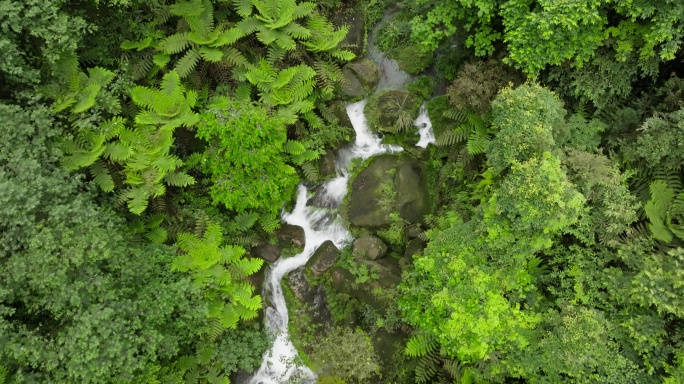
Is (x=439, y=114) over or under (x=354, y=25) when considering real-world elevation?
under

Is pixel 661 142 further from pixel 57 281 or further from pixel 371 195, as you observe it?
pixel 57 281


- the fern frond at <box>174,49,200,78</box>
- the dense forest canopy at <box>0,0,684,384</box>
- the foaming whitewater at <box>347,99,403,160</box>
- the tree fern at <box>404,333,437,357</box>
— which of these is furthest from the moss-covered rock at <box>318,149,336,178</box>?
the tree fern at <box>404,333,437,357</box>

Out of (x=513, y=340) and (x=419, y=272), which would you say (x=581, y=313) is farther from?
(x=419, y=272)

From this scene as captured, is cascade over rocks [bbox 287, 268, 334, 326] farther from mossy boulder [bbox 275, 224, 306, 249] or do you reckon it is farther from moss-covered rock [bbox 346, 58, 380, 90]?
moss-covered rock [bbox 346, 58, 380, 90]

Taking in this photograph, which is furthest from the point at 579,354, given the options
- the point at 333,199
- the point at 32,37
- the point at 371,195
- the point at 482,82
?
the point at 32,37

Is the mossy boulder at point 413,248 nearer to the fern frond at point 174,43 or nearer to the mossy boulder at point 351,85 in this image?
the mossy boulder at point 351,85

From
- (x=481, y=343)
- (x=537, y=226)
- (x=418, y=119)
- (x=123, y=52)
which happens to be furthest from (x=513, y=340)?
(x=123, y=52)

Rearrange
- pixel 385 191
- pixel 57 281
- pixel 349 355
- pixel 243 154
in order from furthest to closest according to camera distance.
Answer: pixel 385 191 → pixel 349 355 → pixel 243 154 → pixel 57 281
